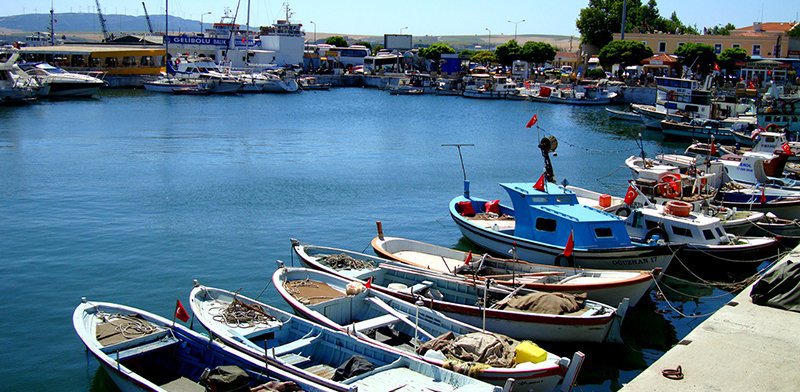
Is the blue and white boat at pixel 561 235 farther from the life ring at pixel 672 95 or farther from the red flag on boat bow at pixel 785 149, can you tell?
the life ring at pixel 672 95

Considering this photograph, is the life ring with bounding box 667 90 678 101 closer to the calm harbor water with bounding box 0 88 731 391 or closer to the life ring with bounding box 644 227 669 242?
the calm harbor water with bounding box 0 88 731 391

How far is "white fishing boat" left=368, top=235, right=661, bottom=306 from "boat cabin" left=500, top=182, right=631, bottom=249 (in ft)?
6.65

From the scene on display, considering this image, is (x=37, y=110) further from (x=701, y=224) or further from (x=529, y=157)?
(x=701, y=224)

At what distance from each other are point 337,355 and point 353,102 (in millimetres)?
87739

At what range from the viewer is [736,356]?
16.2 metres

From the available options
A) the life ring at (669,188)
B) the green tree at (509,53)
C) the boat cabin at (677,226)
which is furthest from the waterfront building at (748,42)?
the boat cabin at (677,226)

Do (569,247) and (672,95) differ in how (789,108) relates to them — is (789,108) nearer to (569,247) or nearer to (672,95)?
(672,95)

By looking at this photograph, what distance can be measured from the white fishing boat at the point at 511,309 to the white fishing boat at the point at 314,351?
3.27 meters

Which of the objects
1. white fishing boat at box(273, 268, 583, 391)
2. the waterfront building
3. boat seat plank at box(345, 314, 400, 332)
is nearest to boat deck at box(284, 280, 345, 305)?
white fishing boat at box(273, 268, 583, 391)

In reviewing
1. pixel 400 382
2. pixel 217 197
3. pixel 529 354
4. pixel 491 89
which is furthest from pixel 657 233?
pixel 491 89

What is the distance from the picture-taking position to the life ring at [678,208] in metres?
26.3

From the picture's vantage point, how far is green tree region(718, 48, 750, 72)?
102m

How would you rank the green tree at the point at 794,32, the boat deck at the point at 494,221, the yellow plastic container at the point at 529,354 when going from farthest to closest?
1. the green tree at the point at 794,32
2. the boat deck at the point at 494,221
3. the yellow plastic container at the point at 529,354

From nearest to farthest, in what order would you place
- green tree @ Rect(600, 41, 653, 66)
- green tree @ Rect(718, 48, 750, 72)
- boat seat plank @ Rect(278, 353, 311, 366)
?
boat seat plank @ Rect(278, 353, 311, 366) < green tree @ Rect(718, 48, 750, 72) < green tree @ Rect(600, 41, 653, 66)
